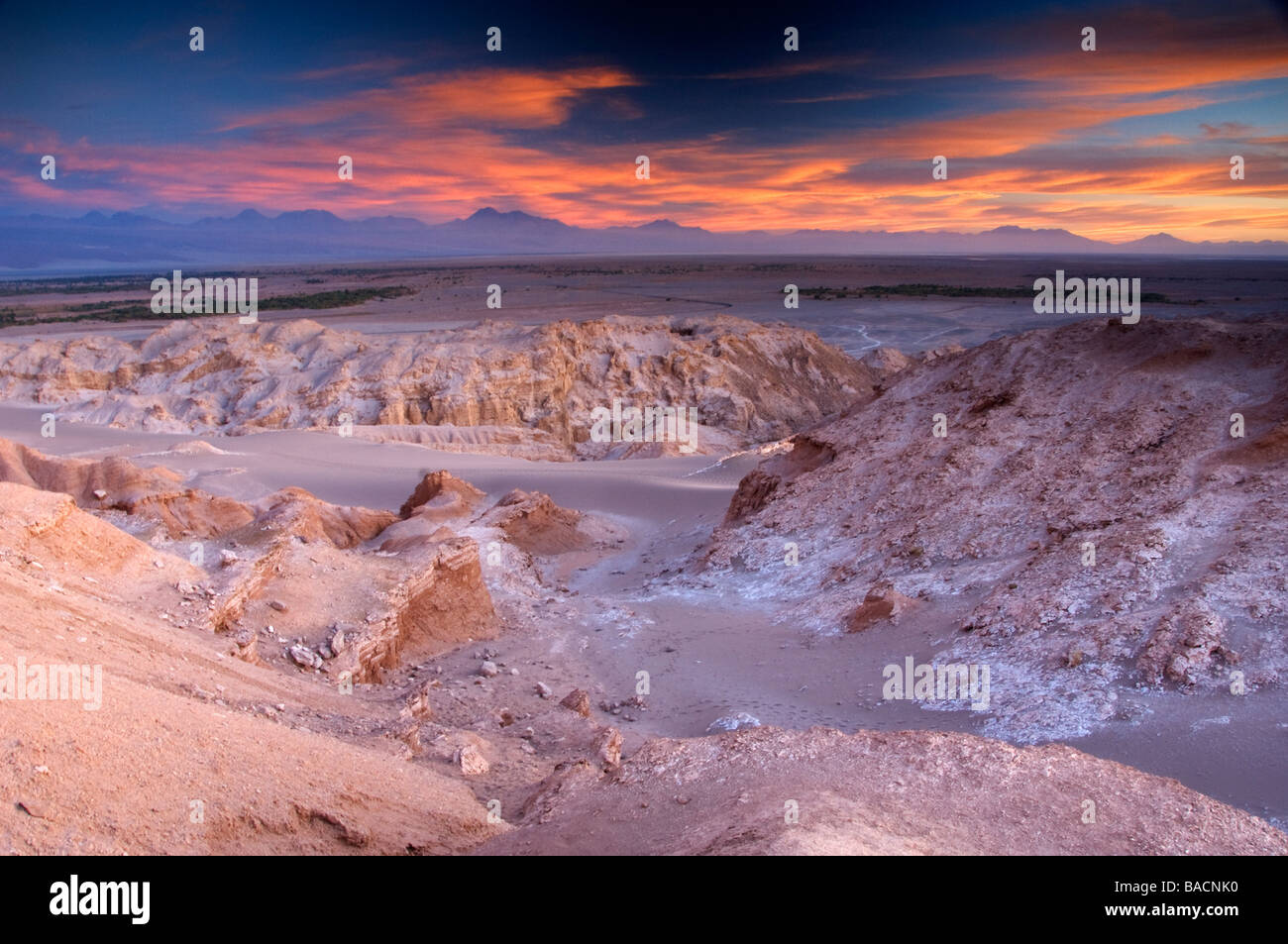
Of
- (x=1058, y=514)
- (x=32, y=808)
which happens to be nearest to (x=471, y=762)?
(x=32, y=808)

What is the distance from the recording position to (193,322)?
38094mm

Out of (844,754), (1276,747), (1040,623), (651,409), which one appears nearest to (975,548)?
(1040,623)

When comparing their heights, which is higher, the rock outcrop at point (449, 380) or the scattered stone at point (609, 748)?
the rock outcrop at point (449, 380)

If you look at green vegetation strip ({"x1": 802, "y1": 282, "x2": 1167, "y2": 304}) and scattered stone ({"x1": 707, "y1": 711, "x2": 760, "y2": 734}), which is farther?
green vegetation strip ({"x1": 802, "y1": 282, "x2": 1167, "y2": 304})

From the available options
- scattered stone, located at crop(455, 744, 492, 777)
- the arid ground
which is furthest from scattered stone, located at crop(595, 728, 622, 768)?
scattered stone, located at crop(455, 744, 492, 777)

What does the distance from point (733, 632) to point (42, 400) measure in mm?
32933

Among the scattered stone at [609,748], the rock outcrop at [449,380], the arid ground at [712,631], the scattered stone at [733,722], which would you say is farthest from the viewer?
the rock outcrop at [449,380]

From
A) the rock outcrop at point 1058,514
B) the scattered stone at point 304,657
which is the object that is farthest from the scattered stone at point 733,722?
the scattered stone at point 304,657

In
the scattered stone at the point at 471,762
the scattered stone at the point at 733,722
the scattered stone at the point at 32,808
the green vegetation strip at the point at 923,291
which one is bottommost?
Result: the scattered stone at the point at 733,722

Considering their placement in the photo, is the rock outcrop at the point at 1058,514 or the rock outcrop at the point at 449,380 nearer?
the rock outcrop at the point at 1058,514

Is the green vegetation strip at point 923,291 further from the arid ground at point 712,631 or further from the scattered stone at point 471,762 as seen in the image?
the scattered stone at point 471,762

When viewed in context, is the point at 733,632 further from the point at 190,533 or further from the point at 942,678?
the point at 190,533

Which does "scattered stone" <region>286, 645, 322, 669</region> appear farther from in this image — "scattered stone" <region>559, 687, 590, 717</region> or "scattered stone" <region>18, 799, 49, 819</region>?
"scattered stone" <region>18, 799, 49, 819</region>

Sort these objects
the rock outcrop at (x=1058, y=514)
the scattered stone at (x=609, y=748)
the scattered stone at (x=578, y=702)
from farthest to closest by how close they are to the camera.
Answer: the scattered stone at (x=578, y=702), the rock outcrop at (x=1058, y=514), the scattered stone at (x=609, y=748)
